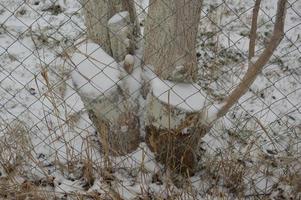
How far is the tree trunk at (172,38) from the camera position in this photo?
221cm

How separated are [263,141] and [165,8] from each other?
1149 mm

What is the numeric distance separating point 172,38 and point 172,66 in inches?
5.9

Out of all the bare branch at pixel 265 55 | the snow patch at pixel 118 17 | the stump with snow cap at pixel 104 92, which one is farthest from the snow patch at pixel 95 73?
the bare branch at pixel 265 55

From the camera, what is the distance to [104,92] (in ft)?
7.88

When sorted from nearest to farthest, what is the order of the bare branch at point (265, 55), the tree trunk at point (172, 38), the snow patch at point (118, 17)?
the bare branch at point (265, 55) < the tree trunk at point (172, 38) < the snow patch at point (118, 17)

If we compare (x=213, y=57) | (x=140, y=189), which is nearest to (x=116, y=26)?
(x=140, y=189)

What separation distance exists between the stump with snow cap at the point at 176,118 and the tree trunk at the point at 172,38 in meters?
0.07

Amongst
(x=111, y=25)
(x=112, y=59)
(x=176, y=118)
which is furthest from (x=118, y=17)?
(x=176, y=118)

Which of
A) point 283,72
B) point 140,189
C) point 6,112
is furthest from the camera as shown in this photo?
point 283,72

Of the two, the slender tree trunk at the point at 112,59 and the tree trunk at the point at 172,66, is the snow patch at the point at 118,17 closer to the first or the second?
the slender tree trunk at the point at 112,59

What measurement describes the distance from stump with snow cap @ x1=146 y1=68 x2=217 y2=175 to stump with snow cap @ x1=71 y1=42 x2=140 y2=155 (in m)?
0.13

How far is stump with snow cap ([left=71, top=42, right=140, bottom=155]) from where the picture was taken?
7.84ft

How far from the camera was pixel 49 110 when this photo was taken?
120 inches

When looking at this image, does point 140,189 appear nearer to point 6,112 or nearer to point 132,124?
point 132,124
